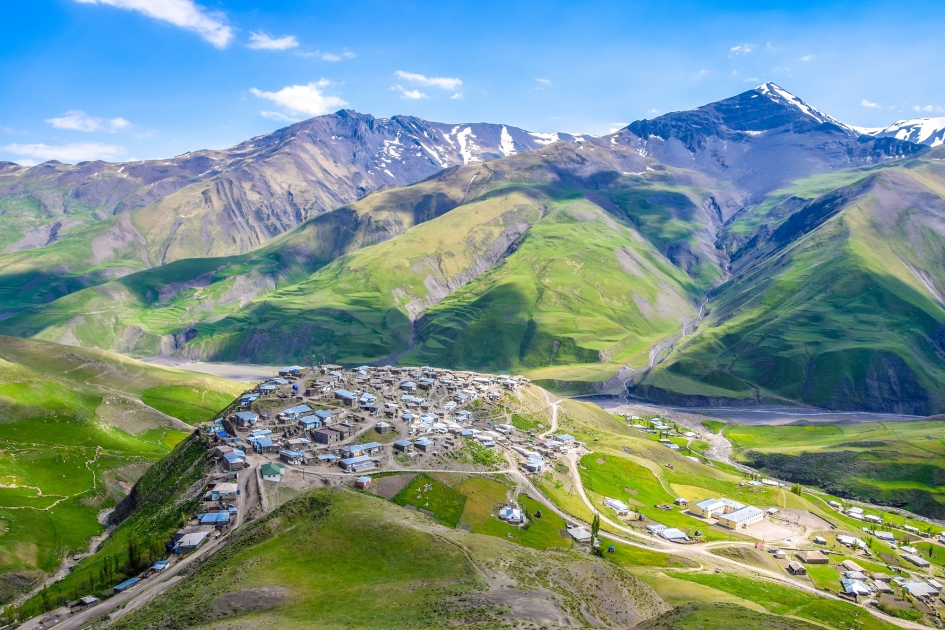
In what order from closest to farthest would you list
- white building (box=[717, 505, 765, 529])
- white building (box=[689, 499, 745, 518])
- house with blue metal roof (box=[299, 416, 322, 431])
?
white building (box=[717, 505, 765, 529]), house with blue metal roof (box=[299, 416, 322, 431]), white building (box=[689, 499, 745, 518])

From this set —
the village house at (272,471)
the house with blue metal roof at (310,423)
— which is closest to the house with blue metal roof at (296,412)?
the house with blue metal roof at (310,423)

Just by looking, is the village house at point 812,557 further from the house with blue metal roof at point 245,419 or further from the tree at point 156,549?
the house with blue metal roof at point 245,419

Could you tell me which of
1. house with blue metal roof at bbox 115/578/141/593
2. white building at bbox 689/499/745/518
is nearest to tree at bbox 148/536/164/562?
house with blue metal roof at bbox 115/578/141/593

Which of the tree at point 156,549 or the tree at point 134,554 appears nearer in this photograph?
the tree at point 134,554

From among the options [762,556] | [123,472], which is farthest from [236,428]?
[762,556]

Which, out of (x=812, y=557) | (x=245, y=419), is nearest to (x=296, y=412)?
(x=245, y=419)

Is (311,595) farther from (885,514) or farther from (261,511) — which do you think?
(885,514)

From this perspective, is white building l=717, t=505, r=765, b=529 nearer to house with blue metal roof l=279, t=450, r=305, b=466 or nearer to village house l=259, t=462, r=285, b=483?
house with blue metal roof l=279, t=450, r=305, b=466

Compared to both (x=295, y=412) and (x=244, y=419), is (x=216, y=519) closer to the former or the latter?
(x=244, y=419)
